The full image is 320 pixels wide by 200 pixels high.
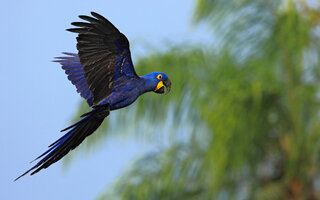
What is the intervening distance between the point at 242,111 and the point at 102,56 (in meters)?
4.36

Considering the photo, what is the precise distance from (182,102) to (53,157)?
4.66 metres

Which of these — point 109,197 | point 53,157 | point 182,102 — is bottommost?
point 53,157

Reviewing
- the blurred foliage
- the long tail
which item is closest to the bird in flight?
the long tail

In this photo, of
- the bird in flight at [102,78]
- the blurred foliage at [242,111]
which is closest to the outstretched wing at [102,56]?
the bird in flight at [102,78]

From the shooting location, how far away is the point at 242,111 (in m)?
6.65

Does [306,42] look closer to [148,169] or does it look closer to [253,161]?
[253,161]

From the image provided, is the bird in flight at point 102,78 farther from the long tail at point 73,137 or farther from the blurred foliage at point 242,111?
the blurred foliage at point 242,111

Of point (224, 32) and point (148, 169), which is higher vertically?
point (224, 32)

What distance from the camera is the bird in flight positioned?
2.40 metres

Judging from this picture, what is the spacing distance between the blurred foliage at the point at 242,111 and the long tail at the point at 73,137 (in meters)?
3.92

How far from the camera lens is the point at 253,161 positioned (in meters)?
6.62

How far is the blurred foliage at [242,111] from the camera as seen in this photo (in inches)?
254

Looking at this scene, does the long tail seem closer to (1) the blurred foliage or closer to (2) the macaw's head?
(2) the macaw's head

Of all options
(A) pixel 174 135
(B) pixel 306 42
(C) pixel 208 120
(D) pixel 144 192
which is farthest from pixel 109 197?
(B) pixel 306 42
